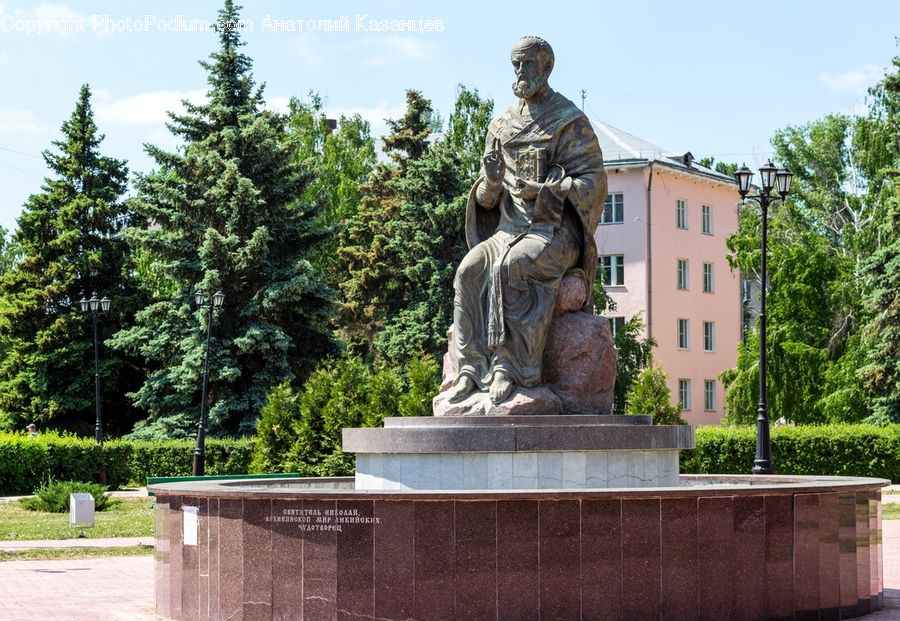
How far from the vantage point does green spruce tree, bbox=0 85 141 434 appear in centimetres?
4300

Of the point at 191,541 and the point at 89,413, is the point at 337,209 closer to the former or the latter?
the point at 89,413

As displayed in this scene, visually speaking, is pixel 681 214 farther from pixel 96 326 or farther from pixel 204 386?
pixel 204 386

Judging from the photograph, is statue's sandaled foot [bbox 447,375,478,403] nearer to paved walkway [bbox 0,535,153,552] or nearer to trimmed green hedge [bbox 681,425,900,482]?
paved walkway [bbox 0,535,153,552]

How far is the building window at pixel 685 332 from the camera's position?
54.7 metres

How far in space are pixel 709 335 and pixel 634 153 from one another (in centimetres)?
863

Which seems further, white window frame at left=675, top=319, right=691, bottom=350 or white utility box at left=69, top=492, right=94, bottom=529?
white window frame at left=675, top=319, right=691, bottom=350

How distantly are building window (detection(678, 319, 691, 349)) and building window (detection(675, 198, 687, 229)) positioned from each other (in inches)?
150

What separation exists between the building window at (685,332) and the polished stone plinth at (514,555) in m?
44.8

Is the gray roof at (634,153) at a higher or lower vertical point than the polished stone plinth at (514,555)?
higher

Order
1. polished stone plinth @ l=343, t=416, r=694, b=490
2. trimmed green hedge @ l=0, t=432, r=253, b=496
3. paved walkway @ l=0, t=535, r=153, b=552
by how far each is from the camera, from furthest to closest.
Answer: trimmed green hedge @ l=0, t=432, r=253, b=496
paved walkway @ l=0, t=535, r=153, b=552
polished stone plinth @ l=343, t=416, r=694, b=490

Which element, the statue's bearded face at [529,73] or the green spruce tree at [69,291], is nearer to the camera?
the statue's bearded face at [529,73]

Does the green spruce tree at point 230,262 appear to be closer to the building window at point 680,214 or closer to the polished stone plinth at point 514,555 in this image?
the building window at point 680,214

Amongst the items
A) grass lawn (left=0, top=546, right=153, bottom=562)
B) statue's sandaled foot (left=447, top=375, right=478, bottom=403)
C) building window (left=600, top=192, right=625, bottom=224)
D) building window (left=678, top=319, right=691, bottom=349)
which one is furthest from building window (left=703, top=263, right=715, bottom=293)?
statue's sandaled foot (left=447, top=375, right=478, bottom=403)

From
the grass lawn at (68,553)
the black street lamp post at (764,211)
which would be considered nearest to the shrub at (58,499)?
the grass lawn at (68,553)
